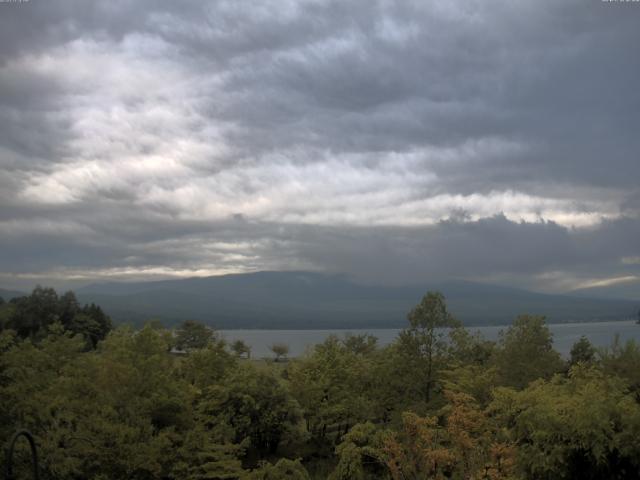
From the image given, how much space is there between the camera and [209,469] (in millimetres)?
31406

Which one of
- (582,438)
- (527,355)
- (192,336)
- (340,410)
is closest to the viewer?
(582,438)

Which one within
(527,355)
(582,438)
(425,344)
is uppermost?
(425,344)

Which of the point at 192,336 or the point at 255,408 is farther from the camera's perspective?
the point at 192,336

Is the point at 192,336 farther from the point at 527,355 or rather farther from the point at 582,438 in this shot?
the point at 582,438

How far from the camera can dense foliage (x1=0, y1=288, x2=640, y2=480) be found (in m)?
21.7

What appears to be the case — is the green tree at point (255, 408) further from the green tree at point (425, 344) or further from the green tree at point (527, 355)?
the green tree at point (527, 355)

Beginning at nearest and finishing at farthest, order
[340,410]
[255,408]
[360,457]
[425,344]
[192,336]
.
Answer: [360,457], [425,344], [255,408], [340,410], [192,336]

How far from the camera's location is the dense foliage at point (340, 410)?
854 inches

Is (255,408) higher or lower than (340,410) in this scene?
higher

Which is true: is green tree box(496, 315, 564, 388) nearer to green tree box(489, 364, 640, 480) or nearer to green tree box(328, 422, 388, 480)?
green tree box(328, 422, 388, 480)

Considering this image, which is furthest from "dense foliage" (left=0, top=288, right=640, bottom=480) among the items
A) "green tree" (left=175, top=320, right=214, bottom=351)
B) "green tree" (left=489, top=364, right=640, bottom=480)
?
"green tree" (left=175, top=320, right=214, bottom=351)

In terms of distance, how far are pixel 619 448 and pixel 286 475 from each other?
1584 centimetres

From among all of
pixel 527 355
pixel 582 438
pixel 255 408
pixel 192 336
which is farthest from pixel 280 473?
pixel 192 336

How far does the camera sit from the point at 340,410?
1555 inches
